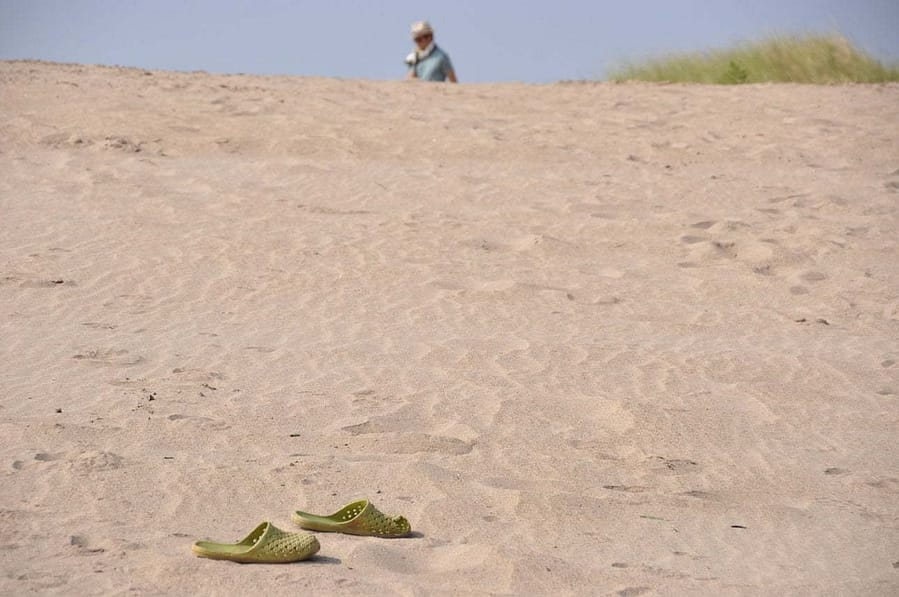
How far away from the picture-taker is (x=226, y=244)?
745cm

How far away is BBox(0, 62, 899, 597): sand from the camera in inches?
144

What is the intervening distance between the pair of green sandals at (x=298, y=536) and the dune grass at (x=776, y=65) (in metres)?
10.9

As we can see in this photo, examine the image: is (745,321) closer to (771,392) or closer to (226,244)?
(771,392)

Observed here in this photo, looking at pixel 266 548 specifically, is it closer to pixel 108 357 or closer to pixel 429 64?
pixel 108 357

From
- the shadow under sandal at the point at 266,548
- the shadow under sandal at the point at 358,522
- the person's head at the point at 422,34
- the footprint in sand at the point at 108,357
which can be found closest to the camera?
the shadow under sandal at the point at 266,548

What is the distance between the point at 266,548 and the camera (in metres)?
3.31

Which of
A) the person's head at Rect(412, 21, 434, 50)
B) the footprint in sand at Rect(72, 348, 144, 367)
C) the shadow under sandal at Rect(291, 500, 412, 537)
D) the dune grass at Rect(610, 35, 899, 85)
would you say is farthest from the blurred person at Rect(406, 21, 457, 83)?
the shadow under sandal at Rect(291, 500, 412, 537)

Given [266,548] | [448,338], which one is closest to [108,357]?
[448,338]

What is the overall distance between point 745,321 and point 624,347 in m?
1.03

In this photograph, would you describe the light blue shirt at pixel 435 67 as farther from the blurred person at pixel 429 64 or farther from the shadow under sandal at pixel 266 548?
the shadow under sandal at pixel 266 548

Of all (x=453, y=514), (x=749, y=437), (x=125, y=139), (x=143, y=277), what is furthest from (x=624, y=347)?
(x=125, y=139)

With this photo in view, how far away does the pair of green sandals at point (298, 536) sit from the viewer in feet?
10.8

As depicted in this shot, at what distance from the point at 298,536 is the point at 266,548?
116 mm

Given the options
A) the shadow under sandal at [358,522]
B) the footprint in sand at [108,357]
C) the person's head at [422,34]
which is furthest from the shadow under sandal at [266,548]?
the person's head at [422,34]
